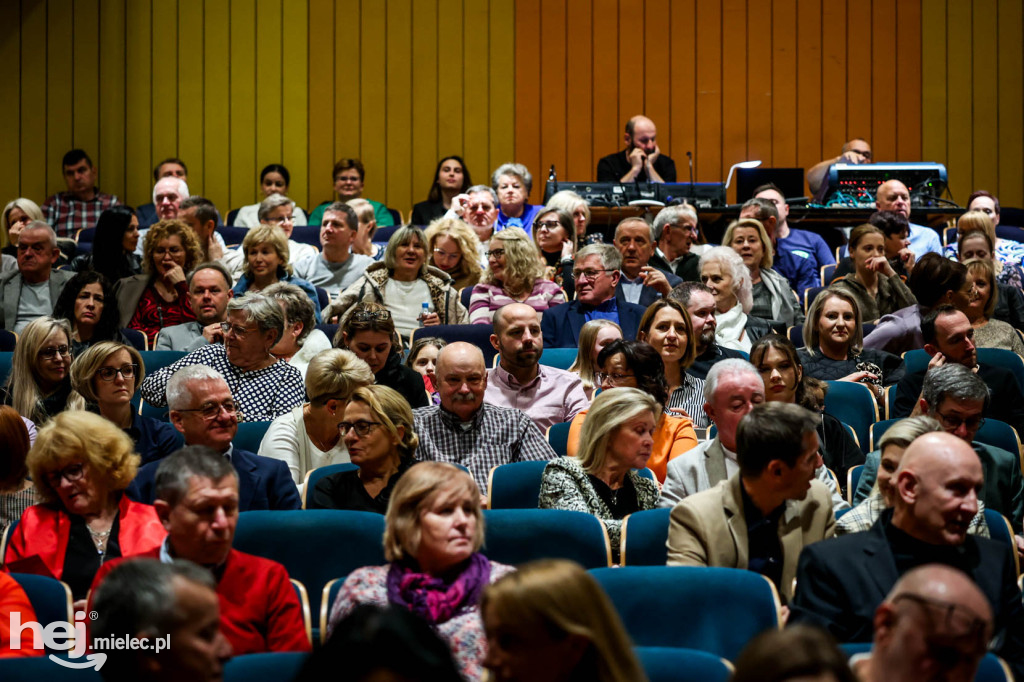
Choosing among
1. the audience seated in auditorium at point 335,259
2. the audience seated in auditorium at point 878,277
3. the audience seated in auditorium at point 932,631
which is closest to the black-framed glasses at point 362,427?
the audience seated in auditorium at point 932,631

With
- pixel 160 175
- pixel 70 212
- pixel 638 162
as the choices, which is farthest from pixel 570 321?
pixel 70 212

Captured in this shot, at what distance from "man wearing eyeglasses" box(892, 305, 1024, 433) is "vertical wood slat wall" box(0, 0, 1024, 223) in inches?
168

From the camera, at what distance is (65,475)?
110 inches

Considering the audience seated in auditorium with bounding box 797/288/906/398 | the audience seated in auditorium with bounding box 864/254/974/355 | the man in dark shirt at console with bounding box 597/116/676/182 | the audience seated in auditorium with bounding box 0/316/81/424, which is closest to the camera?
the audience seated in auditorium with bounding box 0/316/81/424

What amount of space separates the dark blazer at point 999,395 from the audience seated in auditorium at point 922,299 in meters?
0.70

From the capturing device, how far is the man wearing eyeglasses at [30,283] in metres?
5.44

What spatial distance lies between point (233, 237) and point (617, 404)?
4.25 m

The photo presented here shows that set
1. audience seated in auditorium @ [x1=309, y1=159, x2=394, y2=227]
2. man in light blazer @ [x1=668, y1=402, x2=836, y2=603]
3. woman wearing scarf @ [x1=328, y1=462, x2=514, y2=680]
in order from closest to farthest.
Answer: woman wearing scarf @ [x1=328, y1=462, x2=514, y2=680] < man in light blazer @ [x1=668, y1=402, x2=836, y2=603] < audience seated in auditorium @ [x1=309, y1=159, x2=394, y2=227]

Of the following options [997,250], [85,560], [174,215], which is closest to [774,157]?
[997,250]

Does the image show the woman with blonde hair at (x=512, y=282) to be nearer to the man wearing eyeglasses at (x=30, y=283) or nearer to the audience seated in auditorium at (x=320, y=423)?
the audience seated in auditorium at (x=320, y=423)

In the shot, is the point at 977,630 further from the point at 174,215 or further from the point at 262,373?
the point at 174,215

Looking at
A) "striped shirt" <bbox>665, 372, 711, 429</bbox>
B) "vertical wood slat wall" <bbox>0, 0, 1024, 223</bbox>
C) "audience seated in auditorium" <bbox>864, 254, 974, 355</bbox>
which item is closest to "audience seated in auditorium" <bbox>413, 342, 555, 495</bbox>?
"striped shirt" <bbox>665, 372, 711, 429</bbox>

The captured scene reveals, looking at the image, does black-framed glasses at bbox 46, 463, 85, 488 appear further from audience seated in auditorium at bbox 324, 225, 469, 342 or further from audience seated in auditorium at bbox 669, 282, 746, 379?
audience seated in auditorium at bbox 324, 225, 469, 342

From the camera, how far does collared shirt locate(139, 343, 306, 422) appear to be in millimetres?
3988
